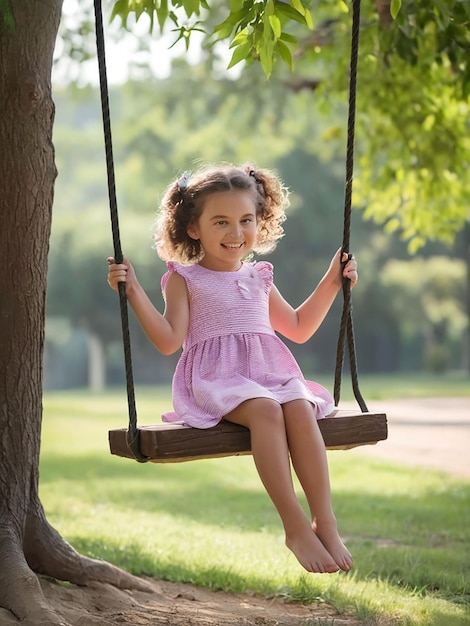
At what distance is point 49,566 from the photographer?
13.1ft

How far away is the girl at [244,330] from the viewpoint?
3.27m

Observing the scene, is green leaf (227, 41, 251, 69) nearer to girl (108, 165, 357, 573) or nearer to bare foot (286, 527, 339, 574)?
girl (108, 165, 357, 573)

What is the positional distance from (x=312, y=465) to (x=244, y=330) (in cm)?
69

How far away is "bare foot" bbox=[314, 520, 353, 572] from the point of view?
3.22 meters

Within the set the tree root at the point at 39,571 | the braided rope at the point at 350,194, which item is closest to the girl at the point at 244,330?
the braided rope at the point at 350,194

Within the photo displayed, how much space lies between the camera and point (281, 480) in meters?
3.25

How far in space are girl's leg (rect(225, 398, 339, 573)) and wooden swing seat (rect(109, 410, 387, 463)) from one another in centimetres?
8

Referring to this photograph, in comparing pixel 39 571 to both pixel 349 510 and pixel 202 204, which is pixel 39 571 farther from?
pixel 349 510

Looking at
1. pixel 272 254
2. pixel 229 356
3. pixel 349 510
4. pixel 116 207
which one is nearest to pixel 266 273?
pixel 229 356

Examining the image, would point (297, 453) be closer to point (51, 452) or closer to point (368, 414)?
point (368, 414)

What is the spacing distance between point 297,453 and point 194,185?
1.21m

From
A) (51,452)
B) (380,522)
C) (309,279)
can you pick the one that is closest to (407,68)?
(380,522)

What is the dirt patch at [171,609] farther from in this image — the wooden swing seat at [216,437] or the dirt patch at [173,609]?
the wooden swing seat at [216,437]

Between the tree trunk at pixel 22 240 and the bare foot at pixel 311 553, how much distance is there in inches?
44.3
